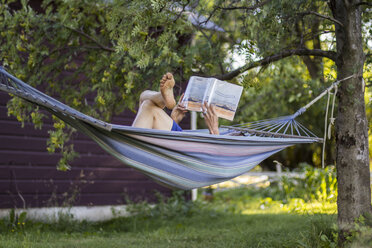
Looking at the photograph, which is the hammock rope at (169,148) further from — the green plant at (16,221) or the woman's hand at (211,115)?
the green plant at (16,221)

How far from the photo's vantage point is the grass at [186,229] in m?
3.33

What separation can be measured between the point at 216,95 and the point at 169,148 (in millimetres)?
525

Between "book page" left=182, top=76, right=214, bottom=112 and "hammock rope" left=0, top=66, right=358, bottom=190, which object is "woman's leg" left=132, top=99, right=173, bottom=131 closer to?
"book page" left=182, top=76, right=214, bottom=112

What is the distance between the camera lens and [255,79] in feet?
10.3

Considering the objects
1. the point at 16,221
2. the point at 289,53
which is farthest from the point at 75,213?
the point at 289,53

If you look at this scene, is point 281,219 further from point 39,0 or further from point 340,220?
point 39,0

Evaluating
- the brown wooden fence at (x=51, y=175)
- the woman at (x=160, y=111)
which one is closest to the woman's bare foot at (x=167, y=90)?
the woman at (x=160, y=111)

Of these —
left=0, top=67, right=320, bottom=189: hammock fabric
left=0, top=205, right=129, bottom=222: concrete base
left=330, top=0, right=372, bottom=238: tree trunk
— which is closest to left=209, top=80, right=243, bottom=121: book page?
left=0, top=67, right=320, bottom=189: hammock fabric

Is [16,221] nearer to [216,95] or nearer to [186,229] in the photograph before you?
[186,229]

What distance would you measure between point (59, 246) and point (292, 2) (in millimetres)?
2480

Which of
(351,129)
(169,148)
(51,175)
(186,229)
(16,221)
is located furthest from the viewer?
(51,175)

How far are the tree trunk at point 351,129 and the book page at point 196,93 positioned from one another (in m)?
0.99

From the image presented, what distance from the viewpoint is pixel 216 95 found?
2.81 metres

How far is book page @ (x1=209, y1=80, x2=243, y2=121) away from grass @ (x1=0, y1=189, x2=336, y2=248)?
95cm
